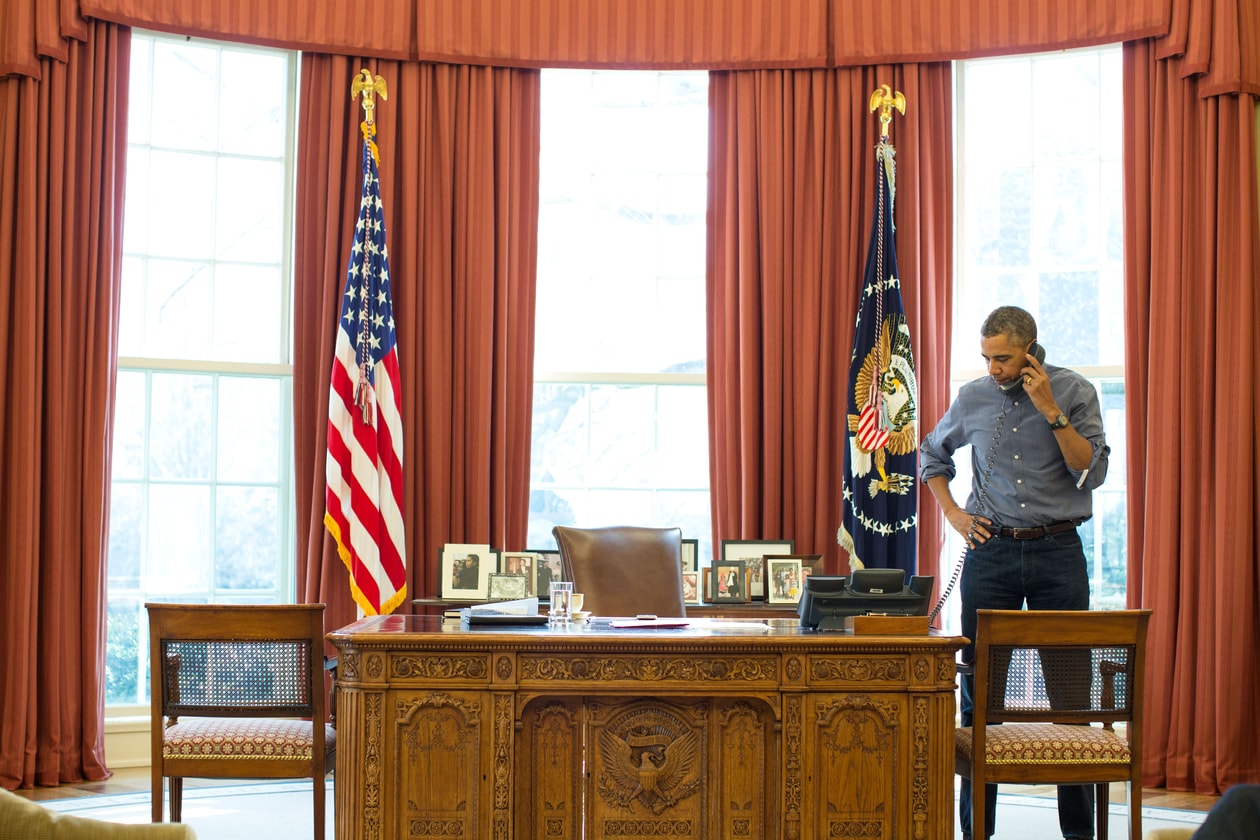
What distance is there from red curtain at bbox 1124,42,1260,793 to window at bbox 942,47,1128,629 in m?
0.31

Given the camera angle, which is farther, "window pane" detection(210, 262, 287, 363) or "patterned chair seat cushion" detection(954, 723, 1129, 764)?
"window pane" detection(210, 262, 287, 363)

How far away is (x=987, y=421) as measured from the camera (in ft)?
13.6

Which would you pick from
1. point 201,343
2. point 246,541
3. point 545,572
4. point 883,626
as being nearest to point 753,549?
point 545,572

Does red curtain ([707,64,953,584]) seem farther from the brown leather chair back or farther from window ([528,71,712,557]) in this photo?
the brown leather chair back

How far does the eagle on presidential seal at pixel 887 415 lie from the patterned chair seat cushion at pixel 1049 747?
1.87 meters

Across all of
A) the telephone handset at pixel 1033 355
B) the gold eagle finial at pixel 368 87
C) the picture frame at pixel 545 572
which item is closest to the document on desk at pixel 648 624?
the telephone handset at pixel 1033 355

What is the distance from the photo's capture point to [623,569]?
4.26 m

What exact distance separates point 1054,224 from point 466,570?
306cm

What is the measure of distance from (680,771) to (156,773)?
1442 mm

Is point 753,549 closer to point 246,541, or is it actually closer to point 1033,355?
point 1033,355

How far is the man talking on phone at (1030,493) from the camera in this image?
391 cm

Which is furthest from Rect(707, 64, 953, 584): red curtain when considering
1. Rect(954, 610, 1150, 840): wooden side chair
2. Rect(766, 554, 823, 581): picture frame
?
Rect(954, 610, 1150, 840): wooden side chair

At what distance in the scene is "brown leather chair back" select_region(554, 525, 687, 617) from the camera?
4.20m

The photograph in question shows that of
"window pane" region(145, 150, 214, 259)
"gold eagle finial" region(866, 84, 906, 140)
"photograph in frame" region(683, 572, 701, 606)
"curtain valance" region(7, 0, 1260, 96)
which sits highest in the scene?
"curtain valance" region(7, 0, 1260, 96)
